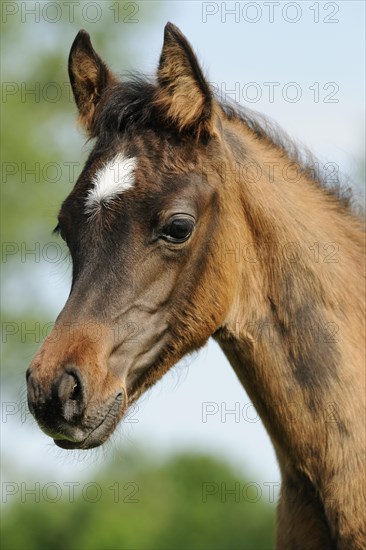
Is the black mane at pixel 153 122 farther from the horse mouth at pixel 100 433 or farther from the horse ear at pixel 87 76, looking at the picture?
the horse mouth at pixel 100 433

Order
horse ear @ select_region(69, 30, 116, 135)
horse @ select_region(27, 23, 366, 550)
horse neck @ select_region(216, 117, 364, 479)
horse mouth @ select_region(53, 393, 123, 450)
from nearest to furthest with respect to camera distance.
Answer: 1. horse mouth @ select_region(53, 393, 123, 450)
2. horse @ select_region(27, 23, 366, 550)
3. horse neck @ select_region(216, 117, 364, 479)
4. horse ear @ select_region(69, 30, 116, 135)

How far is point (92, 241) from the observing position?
6035 millimetres

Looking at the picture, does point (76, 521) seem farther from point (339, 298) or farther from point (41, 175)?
point (339, 298)

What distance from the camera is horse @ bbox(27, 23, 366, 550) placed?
5.98m

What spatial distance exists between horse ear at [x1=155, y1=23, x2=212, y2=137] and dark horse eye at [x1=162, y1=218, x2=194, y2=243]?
667mm

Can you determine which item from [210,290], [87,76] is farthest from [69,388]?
[87,76]

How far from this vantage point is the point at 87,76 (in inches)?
282

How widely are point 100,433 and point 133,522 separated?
2724 cm

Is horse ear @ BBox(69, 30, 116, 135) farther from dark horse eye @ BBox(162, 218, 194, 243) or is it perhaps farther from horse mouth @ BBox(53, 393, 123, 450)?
horse mouth @ BBox(53, 393, 123, 450)

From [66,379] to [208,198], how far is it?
1528 millimetres

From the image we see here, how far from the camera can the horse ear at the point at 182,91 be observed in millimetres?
6363

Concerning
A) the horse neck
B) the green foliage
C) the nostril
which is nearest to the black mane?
the horse neck

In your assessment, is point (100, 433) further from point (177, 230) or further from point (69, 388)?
point (177, 230)

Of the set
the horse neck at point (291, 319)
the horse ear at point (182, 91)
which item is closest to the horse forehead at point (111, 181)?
the horse ear at point (182, 91)
